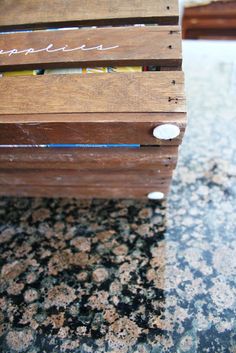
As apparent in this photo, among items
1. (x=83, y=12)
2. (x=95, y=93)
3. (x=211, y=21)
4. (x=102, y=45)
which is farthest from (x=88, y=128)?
(x=211, y=21)

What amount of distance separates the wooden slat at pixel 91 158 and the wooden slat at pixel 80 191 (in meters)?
0.16

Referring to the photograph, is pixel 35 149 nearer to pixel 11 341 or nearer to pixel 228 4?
pixel 11 341

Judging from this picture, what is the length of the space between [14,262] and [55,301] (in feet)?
0.69

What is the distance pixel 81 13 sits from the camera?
0.94m

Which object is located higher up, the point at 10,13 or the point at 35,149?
the point at 10,13

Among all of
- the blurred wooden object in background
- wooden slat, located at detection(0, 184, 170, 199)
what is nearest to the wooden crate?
wooden slat, located at detection(0, 184, 170, 199)

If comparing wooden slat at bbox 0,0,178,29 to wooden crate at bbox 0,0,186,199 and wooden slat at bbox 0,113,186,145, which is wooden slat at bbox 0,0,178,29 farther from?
wooden slat at bbox 0,113,186,145

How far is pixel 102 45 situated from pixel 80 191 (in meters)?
0.53

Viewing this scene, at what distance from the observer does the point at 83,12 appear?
95 centimetres

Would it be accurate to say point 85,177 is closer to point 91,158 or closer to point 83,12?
point 91,158

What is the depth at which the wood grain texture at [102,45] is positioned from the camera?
0.87 meters

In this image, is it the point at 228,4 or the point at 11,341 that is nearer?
the point at 11,341

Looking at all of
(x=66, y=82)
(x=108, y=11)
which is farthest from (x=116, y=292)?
(x=108, y=11)

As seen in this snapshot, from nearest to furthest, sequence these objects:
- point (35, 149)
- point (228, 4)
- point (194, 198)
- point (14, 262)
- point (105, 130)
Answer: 1. point (105, 130)
2. point (35, 149)
3. point (14, 262)
4. point (194, 198)
5. point (228, 4)
